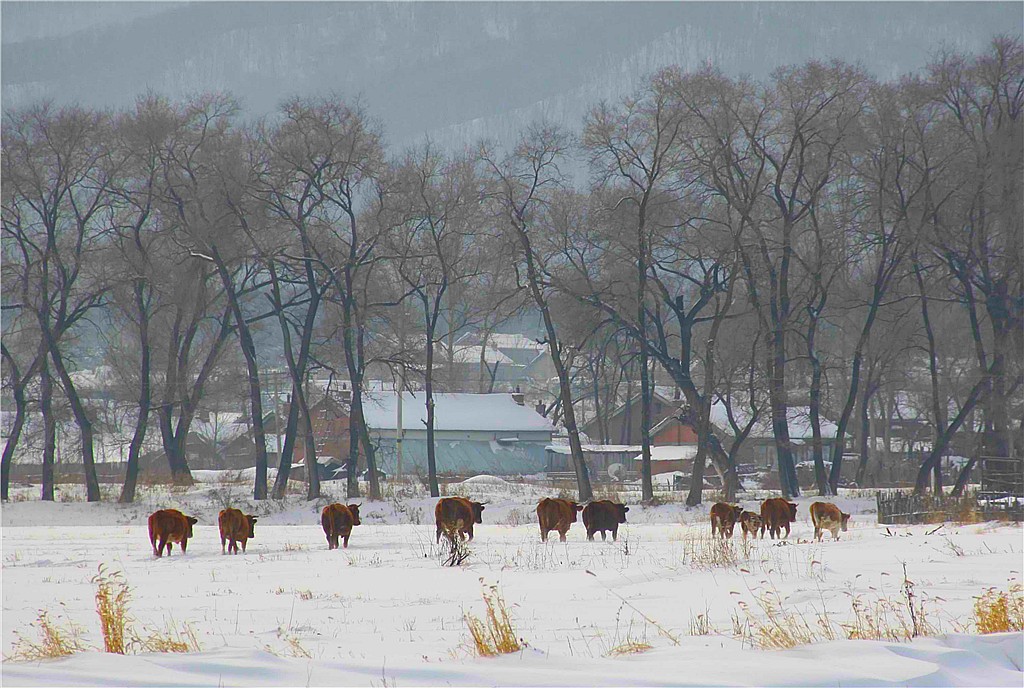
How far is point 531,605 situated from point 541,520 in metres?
8.85

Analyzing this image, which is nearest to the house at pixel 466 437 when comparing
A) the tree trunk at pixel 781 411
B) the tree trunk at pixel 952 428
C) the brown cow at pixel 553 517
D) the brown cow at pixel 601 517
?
the tree trunk at pixel 781 411

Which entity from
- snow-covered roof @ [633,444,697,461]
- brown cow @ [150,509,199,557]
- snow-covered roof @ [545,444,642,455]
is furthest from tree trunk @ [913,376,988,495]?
snow-covered roof @ [633,444,697,461]

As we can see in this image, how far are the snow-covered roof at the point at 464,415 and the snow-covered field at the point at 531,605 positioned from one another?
42497mm

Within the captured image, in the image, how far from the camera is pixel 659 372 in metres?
95.6

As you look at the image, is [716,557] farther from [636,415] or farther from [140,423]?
[636,415]

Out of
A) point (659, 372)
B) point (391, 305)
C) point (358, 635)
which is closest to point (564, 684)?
point (358, 635)

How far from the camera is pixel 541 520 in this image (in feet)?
A: 65.4

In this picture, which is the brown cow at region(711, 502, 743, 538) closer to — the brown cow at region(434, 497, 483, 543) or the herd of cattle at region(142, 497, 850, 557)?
the herd of cattle at region(142, 497, 850, 557)

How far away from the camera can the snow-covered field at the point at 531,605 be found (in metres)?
6.94

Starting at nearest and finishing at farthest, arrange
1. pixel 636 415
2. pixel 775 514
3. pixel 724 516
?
pixel 724 516 < pixel 775 514 < pixel 636 415

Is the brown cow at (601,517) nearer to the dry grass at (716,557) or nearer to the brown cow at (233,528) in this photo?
the dry grass at (716,557)

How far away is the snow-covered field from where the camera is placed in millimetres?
6941

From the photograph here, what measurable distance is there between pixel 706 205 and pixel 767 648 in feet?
99.9

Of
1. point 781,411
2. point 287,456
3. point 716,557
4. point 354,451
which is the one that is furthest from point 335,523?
point 287,456
